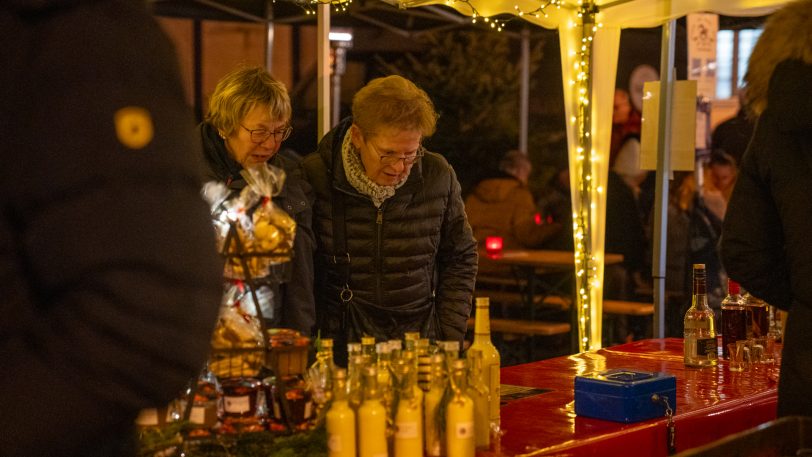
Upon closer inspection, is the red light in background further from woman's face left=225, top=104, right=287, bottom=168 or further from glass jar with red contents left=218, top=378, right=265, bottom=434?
glass jar with red contents left=218, top=378, right=265, bottom=434

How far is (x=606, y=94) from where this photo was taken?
4527 millimetres

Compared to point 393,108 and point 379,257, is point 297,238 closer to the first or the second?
point 379,257

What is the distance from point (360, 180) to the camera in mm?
2789

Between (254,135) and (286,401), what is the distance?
3.48 ft

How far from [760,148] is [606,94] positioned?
2.56m

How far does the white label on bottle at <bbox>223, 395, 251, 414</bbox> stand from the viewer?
1.55 m

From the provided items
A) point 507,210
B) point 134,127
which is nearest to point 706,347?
point 134,127

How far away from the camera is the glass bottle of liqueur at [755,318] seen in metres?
3.00

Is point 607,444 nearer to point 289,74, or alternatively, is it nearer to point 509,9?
point 509,9

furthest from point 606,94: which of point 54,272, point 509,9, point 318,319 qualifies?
point 54,272

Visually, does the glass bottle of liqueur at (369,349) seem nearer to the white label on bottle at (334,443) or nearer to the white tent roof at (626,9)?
the white label on bottle at (334,443)

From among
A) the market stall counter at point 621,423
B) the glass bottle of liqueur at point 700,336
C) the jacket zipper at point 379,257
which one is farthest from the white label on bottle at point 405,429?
the glass bottle of liqueur at point 700,336

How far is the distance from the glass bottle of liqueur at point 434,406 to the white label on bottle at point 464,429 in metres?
0.04

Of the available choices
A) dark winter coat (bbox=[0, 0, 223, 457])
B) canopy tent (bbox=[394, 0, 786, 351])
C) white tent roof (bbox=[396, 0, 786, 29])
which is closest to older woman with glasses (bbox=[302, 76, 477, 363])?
white tent roof (bbox=[396, 0, 786, 29])
